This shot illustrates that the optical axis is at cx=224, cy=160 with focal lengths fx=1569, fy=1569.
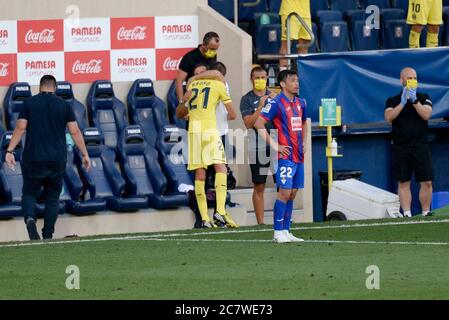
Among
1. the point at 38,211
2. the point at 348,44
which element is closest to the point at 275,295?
the point at 38,211

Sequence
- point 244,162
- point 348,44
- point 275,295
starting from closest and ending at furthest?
1. point 275,295
2. point 244,162
3. point 348,44

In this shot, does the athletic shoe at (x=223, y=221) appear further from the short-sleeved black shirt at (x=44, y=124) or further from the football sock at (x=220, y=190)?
the short-sleeved black shirt at (x=44, y=124)

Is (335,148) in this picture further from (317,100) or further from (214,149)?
(214,149)

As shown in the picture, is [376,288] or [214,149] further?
[214,149]

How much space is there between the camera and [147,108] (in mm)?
21469

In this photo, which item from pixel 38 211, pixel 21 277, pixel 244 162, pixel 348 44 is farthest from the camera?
pixel 348 44

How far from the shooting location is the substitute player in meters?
15.9

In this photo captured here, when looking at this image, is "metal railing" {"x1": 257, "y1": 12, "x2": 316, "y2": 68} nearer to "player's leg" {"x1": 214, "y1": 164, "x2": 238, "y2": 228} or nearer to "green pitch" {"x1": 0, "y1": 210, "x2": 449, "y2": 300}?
"player's leg" {"x1": 214, "y1": 164, "x2": 238, "y2": 228}

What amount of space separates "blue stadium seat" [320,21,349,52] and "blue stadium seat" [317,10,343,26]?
0.74 feet

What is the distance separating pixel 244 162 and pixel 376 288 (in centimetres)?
886

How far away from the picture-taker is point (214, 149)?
60.3ft

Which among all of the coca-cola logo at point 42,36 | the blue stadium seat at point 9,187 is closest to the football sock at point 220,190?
the blue stadium seat at point 9,187

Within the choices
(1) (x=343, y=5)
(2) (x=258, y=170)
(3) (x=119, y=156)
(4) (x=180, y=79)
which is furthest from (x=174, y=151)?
(1) (x=343, y=5)

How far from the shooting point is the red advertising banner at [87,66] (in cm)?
2138
